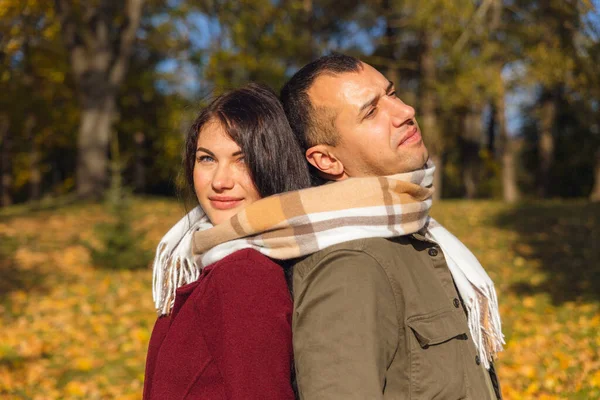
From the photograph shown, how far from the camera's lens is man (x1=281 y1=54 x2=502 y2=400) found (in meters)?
1.34

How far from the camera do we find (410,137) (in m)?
1.68

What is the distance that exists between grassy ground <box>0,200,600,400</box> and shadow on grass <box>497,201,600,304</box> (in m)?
0.02

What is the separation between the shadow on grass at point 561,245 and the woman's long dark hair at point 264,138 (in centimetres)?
598

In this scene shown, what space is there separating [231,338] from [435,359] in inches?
18.2

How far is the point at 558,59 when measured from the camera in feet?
31.1

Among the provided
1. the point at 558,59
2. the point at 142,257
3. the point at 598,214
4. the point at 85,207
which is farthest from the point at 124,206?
the point at 598,214

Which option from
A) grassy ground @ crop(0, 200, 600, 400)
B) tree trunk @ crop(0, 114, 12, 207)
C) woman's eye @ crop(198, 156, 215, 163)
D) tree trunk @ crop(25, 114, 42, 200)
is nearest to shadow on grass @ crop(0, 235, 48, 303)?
grassy ground @ crop(0, 200, 600, 400)

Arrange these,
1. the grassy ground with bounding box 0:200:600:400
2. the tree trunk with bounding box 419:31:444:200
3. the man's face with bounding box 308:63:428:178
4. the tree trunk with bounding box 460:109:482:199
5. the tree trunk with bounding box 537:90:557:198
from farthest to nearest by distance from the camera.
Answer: the tree trunk with bounding box 460:109:482:199 < the tree trunk with bounding box 537:90:557:198 < the tree trunk with bounding box 419:31:444:200 < the grassy ground with bounding box 0:200:600:400 < the man's face with bounding box 308:63:428:178

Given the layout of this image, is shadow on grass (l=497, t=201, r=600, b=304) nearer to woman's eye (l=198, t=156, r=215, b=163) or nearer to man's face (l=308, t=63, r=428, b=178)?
man's face (l=308, t=63, r=428, b=178)

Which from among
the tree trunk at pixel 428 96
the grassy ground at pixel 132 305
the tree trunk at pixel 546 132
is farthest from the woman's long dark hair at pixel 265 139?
the tree trunk at pixel 546 132

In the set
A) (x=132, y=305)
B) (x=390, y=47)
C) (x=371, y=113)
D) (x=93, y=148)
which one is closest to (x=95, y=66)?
(x=93, y=148)

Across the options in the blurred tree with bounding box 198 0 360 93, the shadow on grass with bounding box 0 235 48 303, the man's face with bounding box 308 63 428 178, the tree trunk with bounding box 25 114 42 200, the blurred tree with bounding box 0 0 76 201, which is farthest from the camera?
the tree trunk with bounding box 25 114 42 200

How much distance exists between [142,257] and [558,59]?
6.49m

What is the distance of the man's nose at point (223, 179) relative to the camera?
5.60ft
